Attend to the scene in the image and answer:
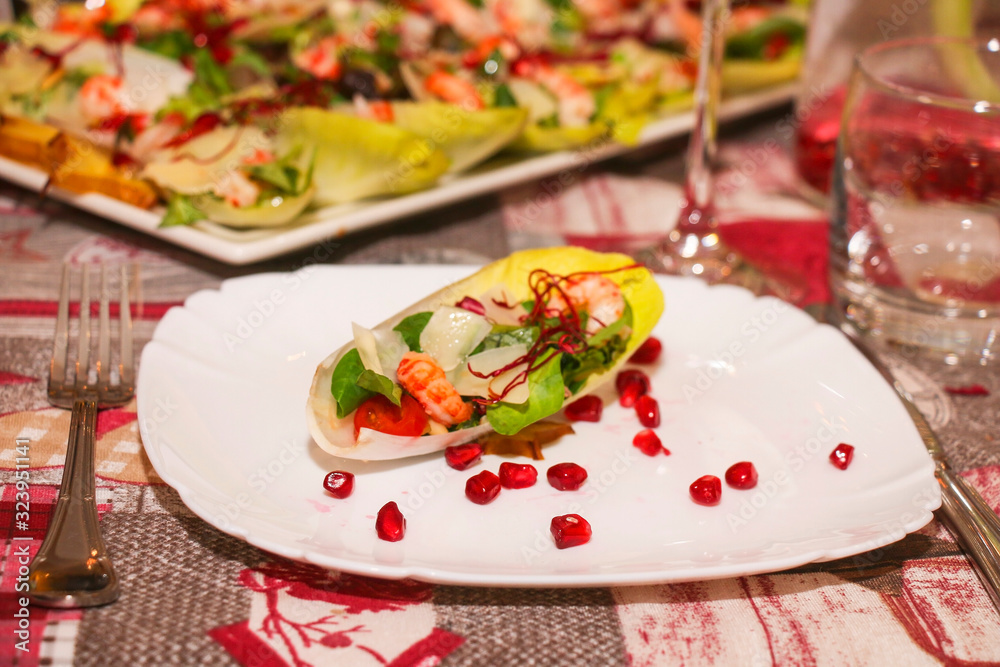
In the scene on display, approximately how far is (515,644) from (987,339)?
1.15 metres

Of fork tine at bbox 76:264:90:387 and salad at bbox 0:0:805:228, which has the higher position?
salad at bbox 0:0:805:228

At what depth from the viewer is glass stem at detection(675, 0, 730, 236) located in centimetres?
178

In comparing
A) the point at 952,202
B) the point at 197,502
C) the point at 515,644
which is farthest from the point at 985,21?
the point at 197,502

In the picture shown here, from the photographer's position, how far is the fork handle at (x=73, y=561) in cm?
→ 92

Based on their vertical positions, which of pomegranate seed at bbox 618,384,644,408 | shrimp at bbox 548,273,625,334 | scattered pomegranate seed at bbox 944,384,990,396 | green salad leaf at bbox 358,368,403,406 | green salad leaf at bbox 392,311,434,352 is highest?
shrimp at bbox 548,273,625,334

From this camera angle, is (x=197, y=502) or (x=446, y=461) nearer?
(x=197, y=502)

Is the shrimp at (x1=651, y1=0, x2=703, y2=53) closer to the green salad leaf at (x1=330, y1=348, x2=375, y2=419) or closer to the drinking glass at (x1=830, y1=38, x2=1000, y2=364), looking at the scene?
the drinking glass at (x1=830, y1=38, x2=1000, y2=364)

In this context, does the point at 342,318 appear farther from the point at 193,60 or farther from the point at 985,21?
the point at 985,21

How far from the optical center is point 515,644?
0.93 metres

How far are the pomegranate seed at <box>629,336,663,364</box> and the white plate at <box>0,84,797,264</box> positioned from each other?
0.70 m

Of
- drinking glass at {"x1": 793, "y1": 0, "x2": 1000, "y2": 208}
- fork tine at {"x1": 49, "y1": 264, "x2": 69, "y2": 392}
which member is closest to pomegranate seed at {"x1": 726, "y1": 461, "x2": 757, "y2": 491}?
fork tine at {"x1": 49, "y1": 264, "x2": 69, "y2": 392}

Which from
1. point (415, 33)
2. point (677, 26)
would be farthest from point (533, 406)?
point (677, 26)

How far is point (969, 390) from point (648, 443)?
26.6 inches

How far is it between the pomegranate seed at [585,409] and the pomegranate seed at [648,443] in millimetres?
82
